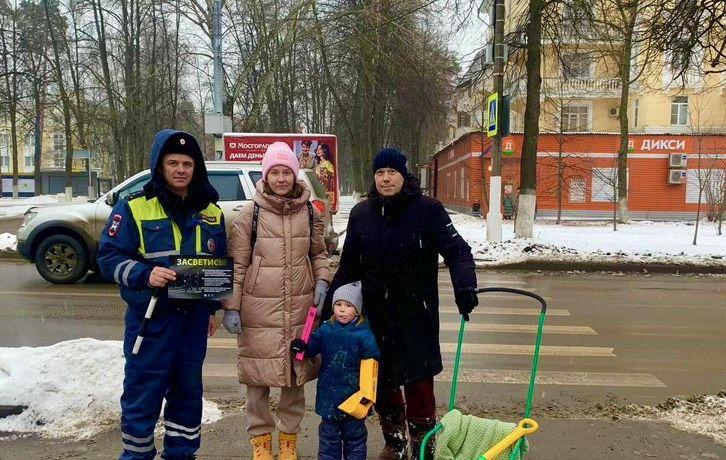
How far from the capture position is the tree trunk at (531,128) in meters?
14.4

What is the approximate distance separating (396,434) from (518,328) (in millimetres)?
4159

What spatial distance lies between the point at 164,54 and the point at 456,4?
2328cm

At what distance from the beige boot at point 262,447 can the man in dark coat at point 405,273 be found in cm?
74

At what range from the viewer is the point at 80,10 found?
28.1 meters

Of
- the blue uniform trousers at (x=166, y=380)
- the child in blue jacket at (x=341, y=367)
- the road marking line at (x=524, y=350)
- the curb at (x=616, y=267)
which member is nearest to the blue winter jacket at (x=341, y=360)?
the child in blue jacket at (x=341, y=367)

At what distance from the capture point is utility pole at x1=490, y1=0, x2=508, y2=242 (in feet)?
44.7

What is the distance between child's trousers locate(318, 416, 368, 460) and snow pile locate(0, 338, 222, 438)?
1.36 m

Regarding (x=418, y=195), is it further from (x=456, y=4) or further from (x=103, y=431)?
(x=456, y=4)

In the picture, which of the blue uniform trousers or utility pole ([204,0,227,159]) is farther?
utility pole ([204,0,227,159])

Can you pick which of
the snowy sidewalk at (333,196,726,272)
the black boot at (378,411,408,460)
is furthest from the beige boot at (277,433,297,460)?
the snowy sidewalk at (333,196,726,272)

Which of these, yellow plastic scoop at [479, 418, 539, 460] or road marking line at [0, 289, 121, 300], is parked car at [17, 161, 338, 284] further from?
yellow plastic scoop at [479, 418, 539, 460]

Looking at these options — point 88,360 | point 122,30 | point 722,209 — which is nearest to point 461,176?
point 722,209

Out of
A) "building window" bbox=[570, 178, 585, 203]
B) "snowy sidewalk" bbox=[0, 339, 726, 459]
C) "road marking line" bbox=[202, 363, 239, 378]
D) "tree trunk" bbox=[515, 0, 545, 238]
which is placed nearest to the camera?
"snowy sidewalk" bbox=[0, 339, 726, 459]

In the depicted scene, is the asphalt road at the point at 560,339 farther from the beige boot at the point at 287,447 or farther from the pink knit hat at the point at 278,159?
the pink knit hat at the point at 278,159
